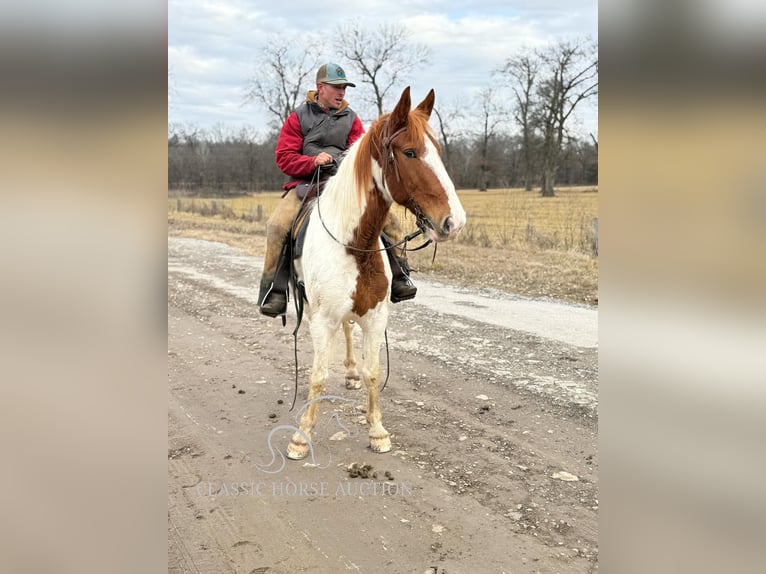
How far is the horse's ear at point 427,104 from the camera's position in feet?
11.6

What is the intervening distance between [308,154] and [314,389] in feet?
6.23

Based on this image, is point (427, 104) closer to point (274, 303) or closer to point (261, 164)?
point (274, 303)

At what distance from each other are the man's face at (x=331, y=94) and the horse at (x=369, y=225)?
637 millimetres

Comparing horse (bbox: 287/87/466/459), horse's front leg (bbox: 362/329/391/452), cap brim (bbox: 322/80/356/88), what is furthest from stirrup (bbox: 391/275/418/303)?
cap brim (bbox: 322/80/356/88)

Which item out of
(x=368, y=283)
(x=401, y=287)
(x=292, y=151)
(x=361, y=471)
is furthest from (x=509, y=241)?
(x=361, y=471)

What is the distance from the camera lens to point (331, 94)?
425 cm

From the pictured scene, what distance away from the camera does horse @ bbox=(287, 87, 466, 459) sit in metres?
3.36

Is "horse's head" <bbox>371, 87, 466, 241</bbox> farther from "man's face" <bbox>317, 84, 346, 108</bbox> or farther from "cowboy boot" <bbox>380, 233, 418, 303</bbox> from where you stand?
"cowboy boot" <bbox>380, 233, 418, 303</bbox>

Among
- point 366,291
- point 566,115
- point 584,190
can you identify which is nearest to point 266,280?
point 366,291
